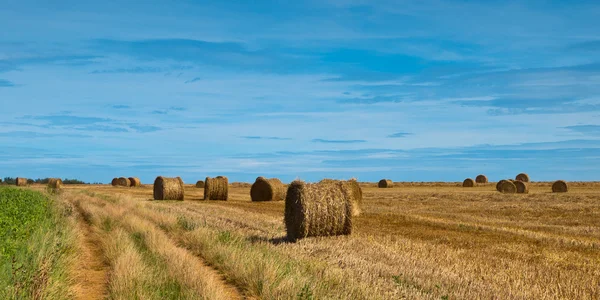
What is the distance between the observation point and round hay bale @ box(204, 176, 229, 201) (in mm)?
33875

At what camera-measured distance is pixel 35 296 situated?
7.35 m

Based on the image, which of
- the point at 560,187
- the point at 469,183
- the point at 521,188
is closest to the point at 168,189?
the point at 521,188

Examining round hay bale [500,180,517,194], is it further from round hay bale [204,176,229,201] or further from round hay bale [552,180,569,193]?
round hay bale [204,176,229,201]

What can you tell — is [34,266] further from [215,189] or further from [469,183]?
[469,183]

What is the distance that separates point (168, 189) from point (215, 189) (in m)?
2.79

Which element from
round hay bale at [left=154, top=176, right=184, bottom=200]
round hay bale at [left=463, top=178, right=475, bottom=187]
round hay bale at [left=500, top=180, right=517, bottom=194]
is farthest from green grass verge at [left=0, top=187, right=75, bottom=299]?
round hay bale at [left=463, top=178, right=475, bottom=187]

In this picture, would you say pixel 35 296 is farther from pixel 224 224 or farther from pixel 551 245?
pixel 551 245

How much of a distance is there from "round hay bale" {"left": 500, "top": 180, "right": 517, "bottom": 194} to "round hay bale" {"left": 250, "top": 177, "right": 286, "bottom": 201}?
1764 cm

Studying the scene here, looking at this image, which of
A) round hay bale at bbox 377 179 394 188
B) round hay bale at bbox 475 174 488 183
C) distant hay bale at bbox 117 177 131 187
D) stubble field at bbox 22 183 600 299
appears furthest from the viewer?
distant hay bale at bbox 117 177 131 187

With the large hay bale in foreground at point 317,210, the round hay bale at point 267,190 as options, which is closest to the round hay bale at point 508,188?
the round hay bale at point 267,190

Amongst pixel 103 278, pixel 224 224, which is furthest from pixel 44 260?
pixel 224 224

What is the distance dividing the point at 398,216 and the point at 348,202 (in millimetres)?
7075

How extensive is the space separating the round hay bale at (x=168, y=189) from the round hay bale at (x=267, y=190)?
172 inches

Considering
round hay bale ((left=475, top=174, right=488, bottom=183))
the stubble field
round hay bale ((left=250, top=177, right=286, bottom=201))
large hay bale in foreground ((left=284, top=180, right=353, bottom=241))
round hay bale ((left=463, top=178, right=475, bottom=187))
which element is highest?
round hay bale ((left=475, top=174, right=488, bottom=183))
